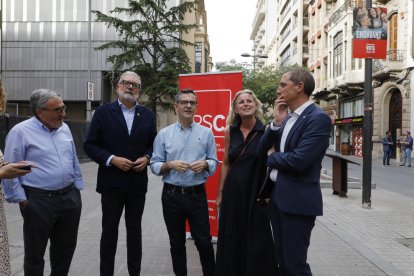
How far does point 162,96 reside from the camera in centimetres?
2414

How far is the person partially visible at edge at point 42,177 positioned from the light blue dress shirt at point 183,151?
876 mm

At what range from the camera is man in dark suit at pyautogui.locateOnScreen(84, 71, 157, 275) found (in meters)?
4.31

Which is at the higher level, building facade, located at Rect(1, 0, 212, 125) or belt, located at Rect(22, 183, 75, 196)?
building facade, located at Rect(1, 0, 212, 125)

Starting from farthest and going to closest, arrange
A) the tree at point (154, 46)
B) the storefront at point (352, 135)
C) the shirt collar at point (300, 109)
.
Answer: the storefront at point (352, 135) < the tree at point (154, 46) < the shirt collar at point (300, 109)

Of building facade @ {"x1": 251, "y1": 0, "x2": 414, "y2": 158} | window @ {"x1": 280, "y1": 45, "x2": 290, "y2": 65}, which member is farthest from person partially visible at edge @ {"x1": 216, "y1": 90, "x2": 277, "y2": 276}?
window @ {"x1": 280, "y1": 45, "x2": 290, "y2": 65}

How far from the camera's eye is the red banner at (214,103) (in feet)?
20.0

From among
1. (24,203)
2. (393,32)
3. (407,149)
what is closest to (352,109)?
(393,32)

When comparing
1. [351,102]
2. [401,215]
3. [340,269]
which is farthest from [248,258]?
[351,102]

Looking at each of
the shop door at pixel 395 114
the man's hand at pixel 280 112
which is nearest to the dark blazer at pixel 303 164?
the man's hand at pixel 280 112

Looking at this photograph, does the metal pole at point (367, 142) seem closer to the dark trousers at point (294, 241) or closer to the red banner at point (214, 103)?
the red banner at point (214, 103)

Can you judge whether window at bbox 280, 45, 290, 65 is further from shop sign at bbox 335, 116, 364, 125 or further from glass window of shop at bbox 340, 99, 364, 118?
shop sign at bbox 335, 116, 364, 125

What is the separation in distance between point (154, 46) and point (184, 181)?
20.8m

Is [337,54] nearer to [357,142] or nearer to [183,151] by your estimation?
[357,142]

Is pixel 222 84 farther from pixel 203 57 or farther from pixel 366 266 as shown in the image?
pixel 203 57
